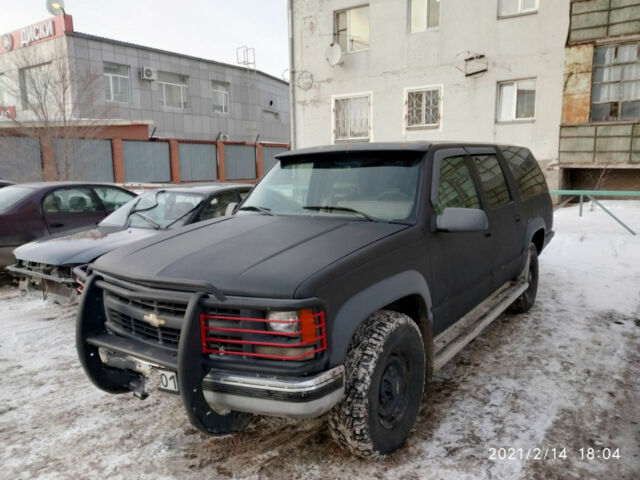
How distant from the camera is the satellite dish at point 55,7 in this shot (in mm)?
25188

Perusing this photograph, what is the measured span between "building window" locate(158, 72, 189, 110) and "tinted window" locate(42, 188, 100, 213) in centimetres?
2453

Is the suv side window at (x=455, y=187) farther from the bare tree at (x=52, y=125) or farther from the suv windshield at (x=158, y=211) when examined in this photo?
the bare tree at (x=52, y=125)

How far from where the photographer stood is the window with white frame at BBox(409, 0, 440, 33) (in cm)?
1433

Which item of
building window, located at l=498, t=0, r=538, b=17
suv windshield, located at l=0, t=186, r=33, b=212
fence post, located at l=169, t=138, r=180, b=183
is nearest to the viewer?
suv windshield, located at l=0, t=186, r=33, b=212

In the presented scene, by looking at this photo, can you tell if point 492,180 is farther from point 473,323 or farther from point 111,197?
point 111,197

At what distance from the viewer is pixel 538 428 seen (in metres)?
3.02

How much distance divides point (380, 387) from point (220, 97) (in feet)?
110

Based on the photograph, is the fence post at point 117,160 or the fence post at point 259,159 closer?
the fence post at point 117,160

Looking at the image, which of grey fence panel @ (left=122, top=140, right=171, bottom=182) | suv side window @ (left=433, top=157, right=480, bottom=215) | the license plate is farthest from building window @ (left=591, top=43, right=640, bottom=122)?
grey fence panel @ (left=122, top=140, right=171, bottom=182)

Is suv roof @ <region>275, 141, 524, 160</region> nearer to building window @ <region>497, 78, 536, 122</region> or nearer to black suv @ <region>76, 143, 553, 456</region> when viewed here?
black suv @ <region>76, 143, 553, 456</region>

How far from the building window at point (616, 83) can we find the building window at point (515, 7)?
6.72 ft

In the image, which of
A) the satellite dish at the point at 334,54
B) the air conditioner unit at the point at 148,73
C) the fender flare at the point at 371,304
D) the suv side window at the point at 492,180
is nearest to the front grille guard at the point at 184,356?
the fender flare at the point at 371,304

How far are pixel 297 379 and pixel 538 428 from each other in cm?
176

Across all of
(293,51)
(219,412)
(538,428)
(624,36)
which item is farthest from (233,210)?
(293,51)
